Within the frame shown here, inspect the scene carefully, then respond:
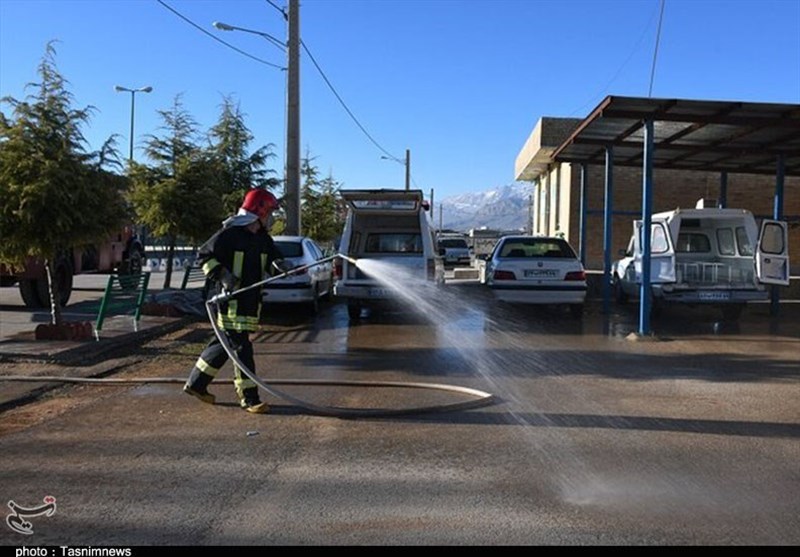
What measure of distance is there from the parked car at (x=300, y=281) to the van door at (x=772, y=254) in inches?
306

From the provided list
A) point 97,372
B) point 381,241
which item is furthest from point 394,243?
point 97,372

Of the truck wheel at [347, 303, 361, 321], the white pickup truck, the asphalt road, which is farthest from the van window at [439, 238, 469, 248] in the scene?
the asphalt road

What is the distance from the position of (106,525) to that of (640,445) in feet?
12.7

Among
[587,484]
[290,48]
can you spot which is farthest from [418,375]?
[290,48]

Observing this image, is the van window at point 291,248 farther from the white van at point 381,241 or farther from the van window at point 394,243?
the van window at point 394,243

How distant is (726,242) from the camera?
14.9m

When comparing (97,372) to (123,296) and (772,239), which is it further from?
(772,239)

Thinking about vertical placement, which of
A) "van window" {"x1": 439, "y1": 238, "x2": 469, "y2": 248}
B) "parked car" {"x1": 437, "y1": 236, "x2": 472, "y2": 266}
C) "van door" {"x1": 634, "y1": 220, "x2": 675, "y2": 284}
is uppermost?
Answer: "van window" {"x1": 439, "y1": 238, "x2": 469, "y2": 248}

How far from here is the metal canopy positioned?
11453 millimetres

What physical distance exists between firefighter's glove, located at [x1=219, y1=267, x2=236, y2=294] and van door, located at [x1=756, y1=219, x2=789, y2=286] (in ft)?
32.9

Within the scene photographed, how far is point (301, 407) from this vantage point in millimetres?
6816

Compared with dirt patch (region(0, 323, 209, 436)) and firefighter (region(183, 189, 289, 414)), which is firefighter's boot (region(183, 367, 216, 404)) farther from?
dirt patch (region(0, 323, 209, 436))

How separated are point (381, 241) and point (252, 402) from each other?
8751mm

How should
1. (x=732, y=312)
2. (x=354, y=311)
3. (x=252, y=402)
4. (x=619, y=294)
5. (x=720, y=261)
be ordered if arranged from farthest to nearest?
(x=619, y=294), (x=720, y=261), (x=732, y=312), (x=354, y=311), (x=252, y=402)
